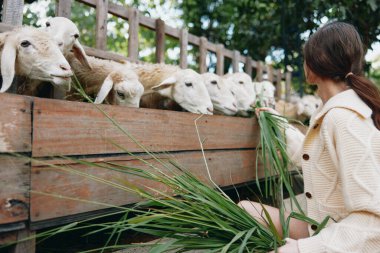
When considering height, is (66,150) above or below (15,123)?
below

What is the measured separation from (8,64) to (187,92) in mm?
1480

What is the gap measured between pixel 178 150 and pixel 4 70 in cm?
95

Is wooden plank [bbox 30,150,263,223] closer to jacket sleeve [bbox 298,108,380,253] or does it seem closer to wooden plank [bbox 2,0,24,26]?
jacket sleeve [bbox 298,108,380,253]

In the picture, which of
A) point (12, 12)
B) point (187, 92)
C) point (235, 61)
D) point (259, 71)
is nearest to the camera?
point (12, 12)

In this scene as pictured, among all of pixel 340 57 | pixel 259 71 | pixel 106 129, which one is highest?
pixel 259 71

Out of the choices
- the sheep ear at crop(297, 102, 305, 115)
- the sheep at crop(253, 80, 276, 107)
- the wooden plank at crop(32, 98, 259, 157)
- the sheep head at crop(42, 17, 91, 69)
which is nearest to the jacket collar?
the wooden plank at crop(32, 98, 259, 157)

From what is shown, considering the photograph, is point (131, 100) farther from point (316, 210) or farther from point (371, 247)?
point (371, 247)

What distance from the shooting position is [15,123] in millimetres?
1370

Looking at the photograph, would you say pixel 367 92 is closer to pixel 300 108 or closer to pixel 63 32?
pixel 63 32

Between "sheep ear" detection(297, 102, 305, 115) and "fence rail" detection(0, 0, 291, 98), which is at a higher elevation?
"fence rail" detection(0, 0, 291, 98)

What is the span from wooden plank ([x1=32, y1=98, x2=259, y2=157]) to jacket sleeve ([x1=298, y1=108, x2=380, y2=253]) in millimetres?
876

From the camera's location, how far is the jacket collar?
1.48 meters

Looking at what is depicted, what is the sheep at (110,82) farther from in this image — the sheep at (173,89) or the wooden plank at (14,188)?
the wooden plank at (14,188)

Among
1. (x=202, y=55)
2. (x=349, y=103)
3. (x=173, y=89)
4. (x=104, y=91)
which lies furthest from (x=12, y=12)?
(x=202, y=55)
